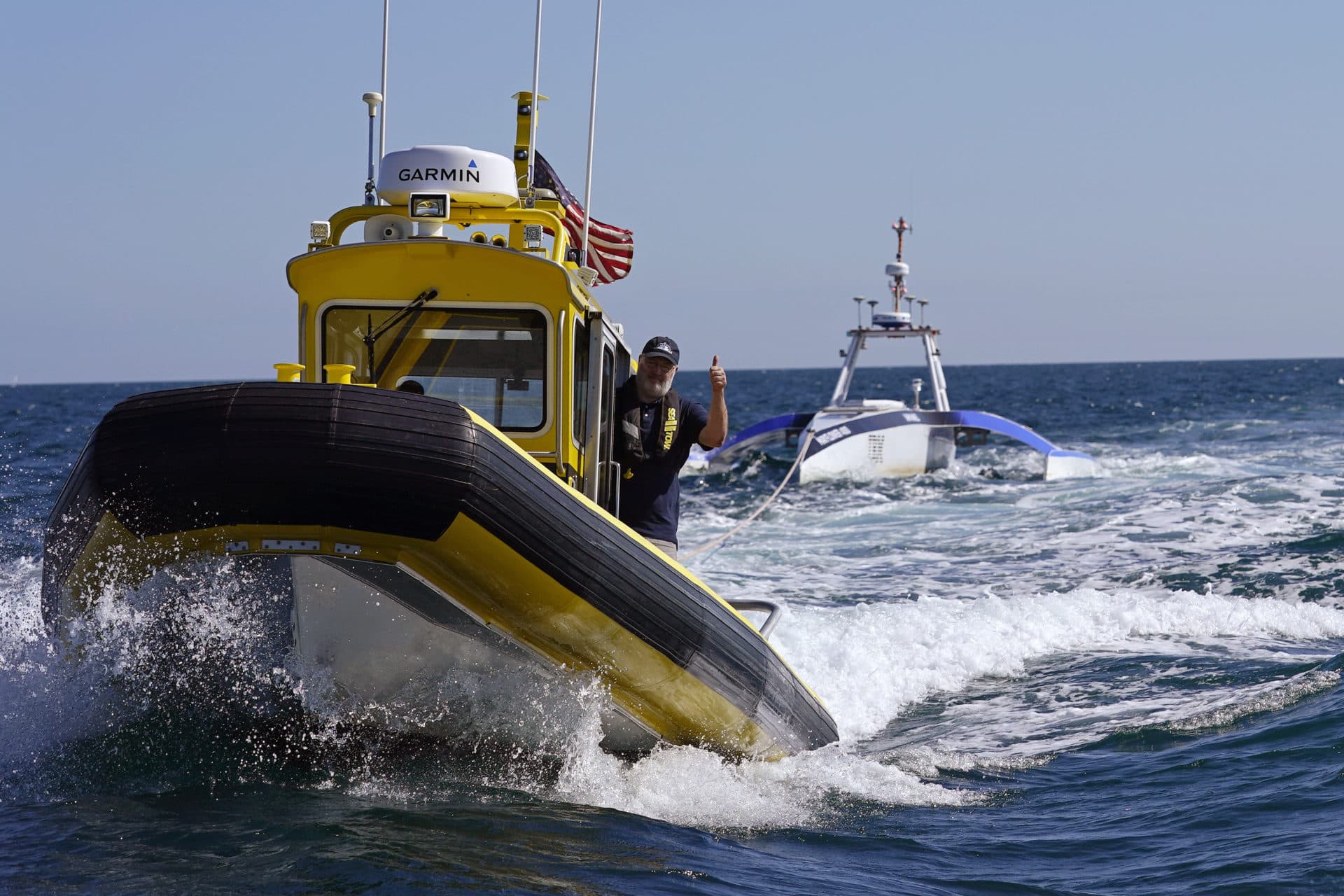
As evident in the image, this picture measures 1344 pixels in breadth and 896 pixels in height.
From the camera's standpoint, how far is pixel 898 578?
39.1 ft

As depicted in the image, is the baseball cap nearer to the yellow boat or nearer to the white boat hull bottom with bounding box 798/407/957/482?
the yellow boat

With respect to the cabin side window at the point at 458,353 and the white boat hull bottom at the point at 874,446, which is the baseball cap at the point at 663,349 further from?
the white boat hull bottom at the point at 874,446

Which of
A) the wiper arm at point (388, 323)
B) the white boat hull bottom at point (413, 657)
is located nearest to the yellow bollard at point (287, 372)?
the white boat hull bottom at point (413, 657)

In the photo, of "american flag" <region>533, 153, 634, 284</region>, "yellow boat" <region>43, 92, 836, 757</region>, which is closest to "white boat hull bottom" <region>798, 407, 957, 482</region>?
"american flag" <region>533, 153, 634, 284</region>

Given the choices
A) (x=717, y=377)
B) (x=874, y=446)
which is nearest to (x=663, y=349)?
(x=717, y=377)

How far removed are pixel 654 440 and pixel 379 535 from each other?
6.20 feet

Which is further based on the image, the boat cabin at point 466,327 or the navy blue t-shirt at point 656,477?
the navy blue t-shirt at point 656,477

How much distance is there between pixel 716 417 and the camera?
5.61m

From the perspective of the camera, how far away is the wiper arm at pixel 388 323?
5.14m

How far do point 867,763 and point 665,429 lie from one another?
5.54 feet

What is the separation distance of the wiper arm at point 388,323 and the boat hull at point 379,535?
1129 millimetres

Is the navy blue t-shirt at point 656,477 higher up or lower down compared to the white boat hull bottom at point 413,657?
higher up

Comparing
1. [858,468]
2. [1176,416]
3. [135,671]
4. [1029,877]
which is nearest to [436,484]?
[135,671]

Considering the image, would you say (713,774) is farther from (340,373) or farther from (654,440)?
(340,373)
